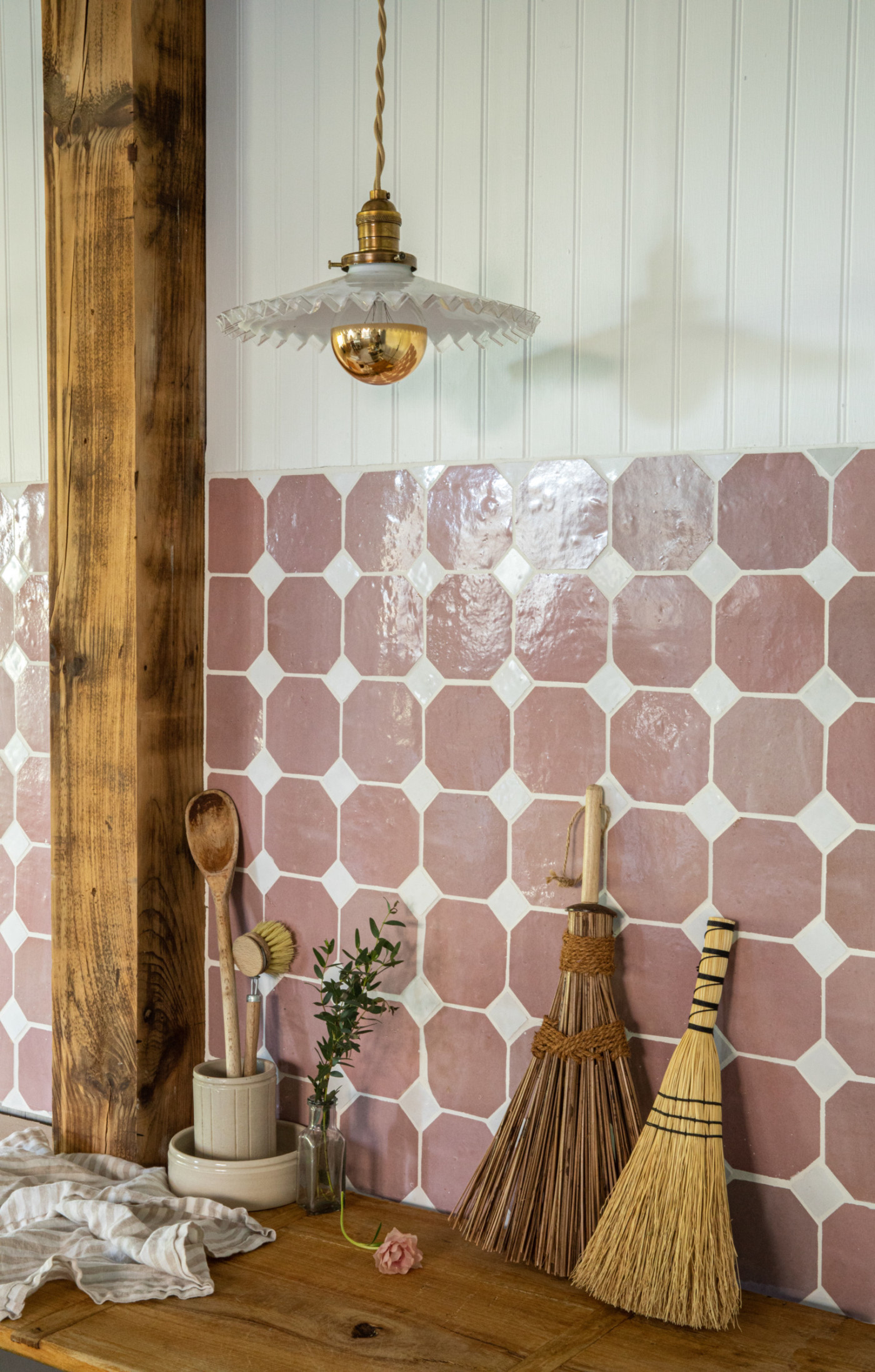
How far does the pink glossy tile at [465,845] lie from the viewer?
1.46 meters

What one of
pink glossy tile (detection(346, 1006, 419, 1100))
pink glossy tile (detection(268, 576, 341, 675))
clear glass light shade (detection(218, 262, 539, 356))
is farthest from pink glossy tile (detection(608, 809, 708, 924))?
clear glass light shade (detection(218, 262, 539, 356))

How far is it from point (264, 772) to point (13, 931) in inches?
21.5

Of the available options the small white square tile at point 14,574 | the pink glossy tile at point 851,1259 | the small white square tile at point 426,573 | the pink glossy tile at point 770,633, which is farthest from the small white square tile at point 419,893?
the small white square tile at point 14,574

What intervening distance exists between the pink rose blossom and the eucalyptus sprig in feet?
0.62

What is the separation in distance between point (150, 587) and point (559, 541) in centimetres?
53

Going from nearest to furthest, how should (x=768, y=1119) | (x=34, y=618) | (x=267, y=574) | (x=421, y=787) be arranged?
(x=768, y=1119), (x=421, y=787), (x=267, y=574), (x=34, y=618)

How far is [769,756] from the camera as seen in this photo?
129cm

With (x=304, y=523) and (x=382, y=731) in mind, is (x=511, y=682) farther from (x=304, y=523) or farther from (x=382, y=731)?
(x=304, y=523)

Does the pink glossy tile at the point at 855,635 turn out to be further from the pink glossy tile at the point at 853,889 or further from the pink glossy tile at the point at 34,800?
the pink glossy tile at the point at 34,800

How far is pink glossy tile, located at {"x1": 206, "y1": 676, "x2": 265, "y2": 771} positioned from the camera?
1.63m

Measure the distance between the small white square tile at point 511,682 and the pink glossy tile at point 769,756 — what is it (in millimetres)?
231

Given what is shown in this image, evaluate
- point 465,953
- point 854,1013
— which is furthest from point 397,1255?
point 854,1013

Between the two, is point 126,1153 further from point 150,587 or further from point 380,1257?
point 150,587

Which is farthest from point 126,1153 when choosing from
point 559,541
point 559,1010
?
point 559,541
